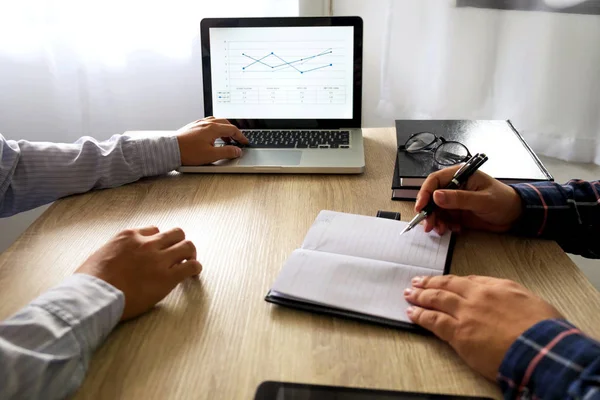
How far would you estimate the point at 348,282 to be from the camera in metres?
0.69

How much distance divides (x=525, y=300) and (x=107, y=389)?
45cm

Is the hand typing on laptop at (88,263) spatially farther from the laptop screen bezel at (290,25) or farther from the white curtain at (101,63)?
the white curtain at (101,63)

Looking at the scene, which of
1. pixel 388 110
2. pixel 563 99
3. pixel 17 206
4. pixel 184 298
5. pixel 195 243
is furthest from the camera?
pixel 388 110

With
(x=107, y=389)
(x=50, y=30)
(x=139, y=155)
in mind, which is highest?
(x=50, y=30)

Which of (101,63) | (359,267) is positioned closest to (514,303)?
(359,267)

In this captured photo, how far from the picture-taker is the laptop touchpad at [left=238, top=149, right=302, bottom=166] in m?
1.06

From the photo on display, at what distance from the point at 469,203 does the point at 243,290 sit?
1.15 ft

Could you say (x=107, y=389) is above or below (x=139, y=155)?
below

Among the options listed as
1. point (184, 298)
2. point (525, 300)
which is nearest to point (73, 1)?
point (184, 298)

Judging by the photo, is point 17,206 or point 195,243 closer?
point 195,243

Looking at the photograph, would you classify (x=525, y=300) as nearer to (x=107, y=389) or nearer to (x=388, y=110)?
(x=107, y=389)

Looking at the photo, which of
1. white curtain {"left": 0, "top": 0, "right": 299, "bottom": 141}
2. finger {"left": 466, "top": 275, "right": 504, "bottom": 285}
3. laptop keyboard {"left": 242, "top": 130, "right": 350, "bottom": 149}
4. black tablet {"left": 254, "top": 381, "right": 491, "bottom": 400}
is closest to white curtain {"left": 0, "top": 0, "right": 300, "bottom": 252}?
white curtain {"left": 0, "top": 0, "right": 299, "bottom": 141}

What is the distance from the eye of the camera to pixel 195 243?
2.66ft

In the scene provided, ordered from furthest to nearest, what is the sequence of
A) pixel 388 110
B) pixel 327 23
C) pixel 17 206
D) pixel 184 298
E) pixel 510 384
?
pixel 388 110 → pixel 327 23 → pixel 17 206 → pixel 184 298 → pixel 510 384
